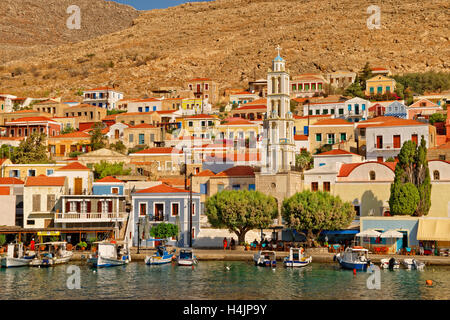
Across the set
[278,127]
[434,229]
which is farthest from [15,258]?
[434,229]

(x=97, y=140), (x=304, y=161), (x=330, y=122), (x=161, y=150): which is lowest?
(x=304, y=161)

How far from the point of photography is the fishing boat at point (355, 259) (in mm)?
48812

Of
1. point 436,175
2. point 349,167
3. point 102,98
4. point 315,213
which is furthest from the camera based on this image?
point 102,98

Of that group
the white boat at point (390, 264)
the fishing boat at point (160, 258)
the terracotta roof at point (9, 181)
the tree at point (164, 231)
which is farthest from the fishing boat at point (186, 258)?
the terracotta roof at point (9, 181)

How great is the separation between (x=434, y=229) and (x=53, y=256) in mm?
28371

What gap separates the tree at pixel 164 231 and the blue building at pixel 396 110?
40.2 meters

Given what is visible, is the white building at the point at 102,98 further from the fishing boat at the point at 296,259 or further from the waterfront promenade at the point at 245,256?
the fishing boat at the point at 296,259

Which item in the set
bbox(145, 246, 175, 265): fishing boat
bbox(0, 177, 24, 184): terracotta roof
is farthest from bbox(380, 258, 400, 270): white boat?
bbox(0, 177, 24, 184): terracotta roof

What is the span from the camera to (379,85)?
110 metres

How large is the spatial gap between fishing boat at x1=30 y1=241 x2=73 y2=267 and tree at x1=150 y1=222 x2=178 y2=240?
7406 millimetres

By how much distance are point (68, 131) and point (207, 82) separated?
1236 inches

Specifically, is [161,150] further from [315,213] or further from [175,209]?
[315,213]

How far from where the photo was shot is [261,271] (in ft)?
157
